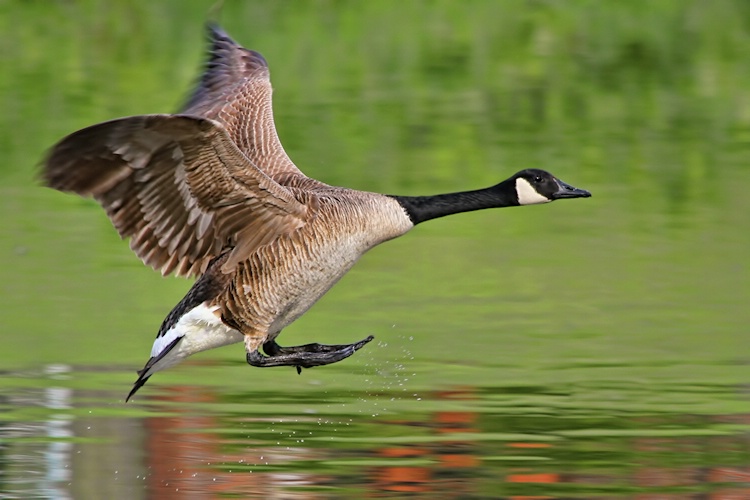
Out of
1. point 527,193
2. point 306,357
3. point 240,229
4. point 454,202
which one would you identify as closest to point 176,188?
point 240,229

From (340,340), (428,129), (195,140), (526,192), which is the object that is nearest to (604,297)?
(340,340)

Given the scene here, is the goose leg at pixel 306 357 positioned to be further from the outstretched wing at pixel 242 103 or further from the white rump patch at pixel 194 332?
the outstretched wing at pixel 242 103

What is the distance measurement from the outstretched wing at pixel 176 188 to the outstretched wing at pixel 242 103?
634mm

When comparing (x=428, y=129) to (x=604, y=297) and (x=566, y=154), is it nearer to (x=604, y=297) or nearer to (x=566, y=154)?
(x=566, y=154)

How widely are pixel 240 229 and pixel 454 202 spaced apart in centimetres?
120

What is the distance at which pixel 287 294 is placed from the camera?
8711mm

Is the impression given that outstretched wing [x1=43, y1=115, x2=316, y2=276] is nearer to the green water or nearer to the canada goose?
the canada goose

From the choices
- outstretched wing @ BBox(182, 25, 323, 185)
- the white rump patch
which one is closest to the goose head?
outstretched wing @ BBox(182, 25, 323, 185)

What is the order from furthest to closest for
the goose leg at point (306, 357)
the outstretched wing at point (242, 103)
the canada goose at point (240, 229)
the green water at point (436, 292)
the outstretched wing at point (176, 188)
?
the outstretched wing at point (242, 103) → the goose leg at point (306, 357) → the green water at point (436, 292) → the canada goose at point (240, 229) → the outstretched wing at point (176, 188)

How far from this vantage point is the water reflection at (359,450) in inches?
328

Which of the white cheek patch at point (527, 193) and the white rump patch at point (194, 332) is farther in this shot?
the white cheek patch at point (527, 193)

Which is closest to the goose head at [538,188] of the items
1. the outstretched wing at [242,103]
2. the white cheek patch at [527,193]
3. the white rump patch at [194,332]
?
the white cheek patch at [527,193]

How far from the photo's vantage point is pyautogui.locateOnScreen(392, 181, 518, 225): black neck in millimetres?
8852

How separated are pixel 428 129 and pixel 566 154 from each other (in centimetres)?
183
